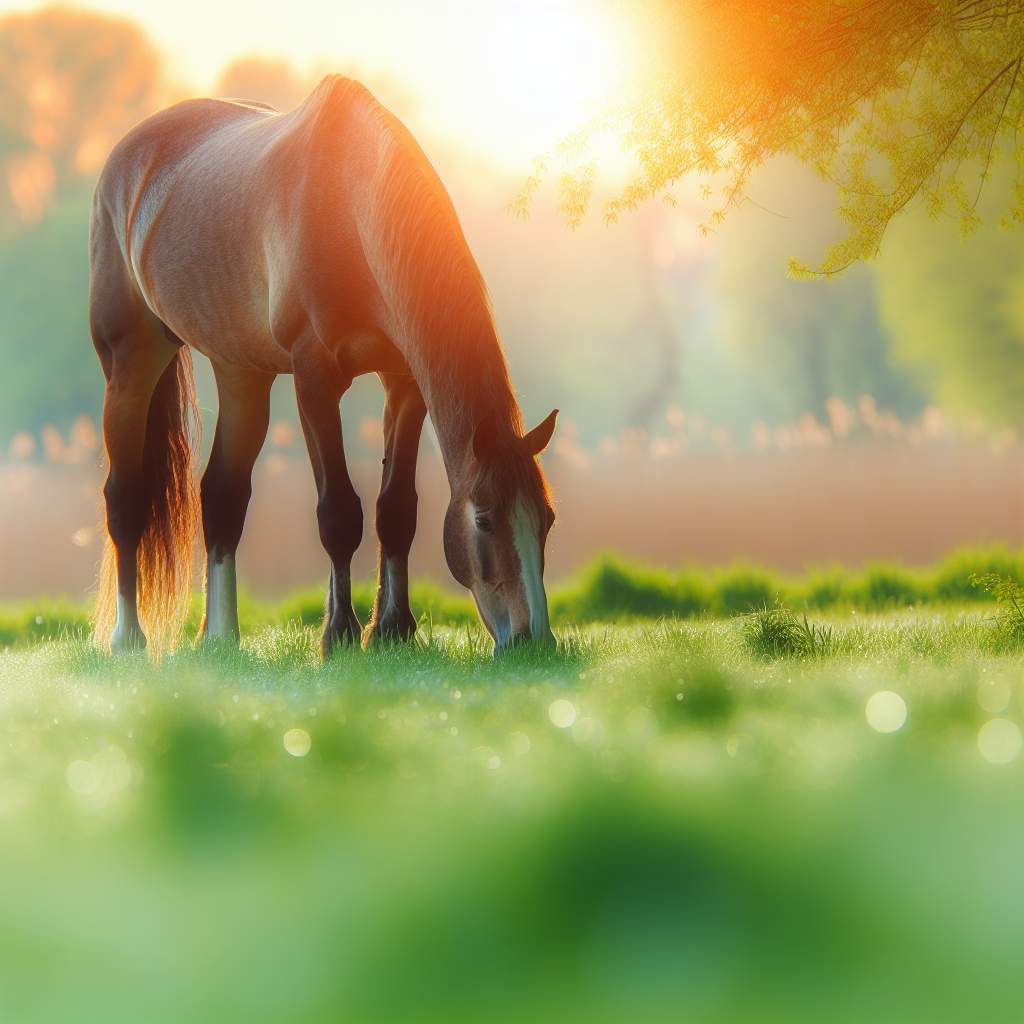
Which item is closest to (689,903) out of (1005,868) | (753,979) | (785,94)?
(753,979)

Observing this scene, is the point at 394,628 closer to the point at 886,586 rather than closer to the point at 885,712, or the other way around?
the point at 885,712

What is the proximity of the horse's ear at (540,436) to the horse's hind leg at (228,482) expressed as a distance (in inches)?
92.3

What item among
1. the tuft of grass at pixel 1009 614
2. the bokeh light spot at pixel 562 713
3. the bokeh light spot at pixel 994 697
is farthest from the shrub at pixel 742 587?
the bokeh light spot at pixel 562 713

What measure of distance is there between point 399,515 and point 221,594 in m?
1.20

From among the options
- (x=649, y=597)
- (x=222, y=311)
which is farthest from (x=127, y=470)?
(x=649, y=597)

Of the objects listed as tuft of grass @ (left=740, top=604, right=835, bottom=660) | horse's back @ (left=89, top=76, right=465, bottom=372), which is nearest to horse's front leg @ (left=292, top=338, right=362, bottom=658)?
horse's back @ (left=89, top=76, right=465, bottom=372)

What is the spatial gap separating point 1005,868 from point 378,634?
14.3 ft

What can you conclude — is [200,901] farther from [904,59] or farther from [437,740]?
[904,59]

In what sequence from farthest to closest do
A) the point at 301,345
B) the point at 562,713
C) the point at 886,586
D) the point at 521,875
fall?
the point at 886,586
the point at 301,345
the point at 562,713
the point at 521,875

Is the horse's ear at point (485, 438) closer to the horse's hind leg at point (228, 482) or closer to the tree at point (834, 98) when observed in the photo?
the tree at point (834, 98)

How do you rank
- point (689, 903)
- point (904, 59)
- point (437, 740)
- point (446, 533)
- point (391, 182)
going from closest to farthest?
point (689, 903), point (437, 740), point (446, 533), point (391, 182), point (904, 59)

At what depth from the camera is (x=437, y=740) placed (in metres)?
2.72

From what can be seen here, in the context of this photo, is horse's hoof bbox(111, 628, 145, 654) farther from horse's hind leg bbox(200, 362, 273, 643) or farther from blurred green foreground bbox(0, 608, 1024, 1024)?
Result: blurred green foreground bbox(0, 608, 1024, 1024)

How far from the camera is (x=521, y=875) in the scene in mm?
1599
